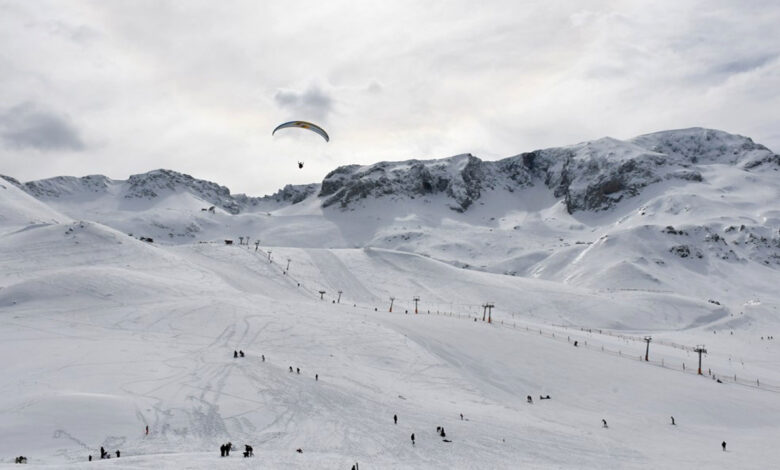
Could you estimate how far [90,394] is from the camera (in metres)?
29.0

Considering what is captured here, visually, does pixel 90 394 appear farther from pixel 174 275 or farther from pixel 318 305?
pixel 174 275

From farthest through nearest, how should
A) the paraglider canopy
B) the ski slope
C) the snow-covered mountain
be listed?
the paraglider canopy < the snow-covered mountain < the ski slope

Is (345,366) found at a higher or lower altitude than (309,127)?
lower

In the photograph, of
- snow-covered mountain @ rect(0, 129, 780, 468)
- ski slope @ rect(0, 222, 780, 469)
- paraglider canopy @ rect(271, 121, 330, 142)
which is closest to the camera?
ski slope @ rect(0, 222, 780, 469)

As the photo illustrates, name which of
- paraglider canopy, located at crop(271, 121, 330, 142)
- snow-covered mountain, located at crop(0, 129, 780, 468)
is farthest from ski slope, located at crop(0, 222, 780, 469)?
paraglider canopy, located at crop(271, 121, 330, 142)

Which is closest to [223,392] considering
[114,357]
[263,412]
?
[263,412]

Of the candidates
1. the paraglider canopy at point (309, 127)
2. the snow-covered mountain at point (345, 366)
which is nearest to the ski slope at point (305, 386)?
the snow-covered mountain at point (345, 366)

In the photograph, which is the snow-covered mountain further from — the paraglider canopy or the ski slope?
the paraglider canopy

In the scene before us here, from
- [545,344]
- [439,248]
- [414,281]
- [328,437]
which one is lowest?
[328,437]

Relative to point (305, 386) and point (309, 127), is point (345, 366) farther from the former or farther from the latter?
point (309, 127)

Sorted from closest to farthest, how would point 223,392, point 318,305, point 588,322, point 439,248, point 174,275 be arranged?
1. point 223,392
2. point 318,305
3. point 174,275
4. point 588,322
5. point 439,248

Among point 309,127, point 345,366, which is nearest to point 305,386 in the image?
point 345,366

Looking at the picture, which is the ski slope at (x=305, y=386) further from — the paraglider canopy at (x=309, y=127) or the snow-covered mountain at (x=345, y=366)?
the paraglider canopy at (x=309, y=127)

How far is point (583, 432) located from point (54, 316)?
158 ft
